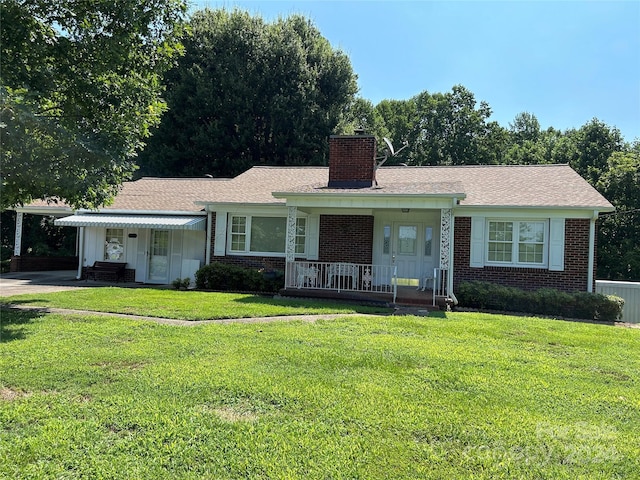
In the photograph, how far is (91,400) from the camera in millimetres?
4215

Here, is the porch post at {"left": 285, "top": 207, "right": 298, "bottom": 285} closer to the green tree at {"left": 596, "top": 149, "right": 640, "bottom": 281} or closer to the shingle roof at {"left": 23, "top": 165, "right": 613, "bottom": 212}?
the shingle roof at {"left": 23, "top": 165, "right": 613, "bottom": 212}

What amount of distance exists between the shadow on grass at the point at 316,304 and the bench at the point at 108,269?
22.7ft

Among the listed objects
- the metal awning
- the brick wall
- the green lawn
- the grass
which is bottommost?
the green lawn

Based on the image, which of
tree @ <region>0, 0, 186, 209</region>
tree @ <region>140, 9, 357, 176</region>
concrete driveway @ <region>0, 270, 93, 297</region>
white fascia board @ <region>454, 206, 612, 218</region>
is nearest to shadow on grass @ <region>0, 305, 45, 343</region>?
tree @ <region>0, 0, 186, 209</region>

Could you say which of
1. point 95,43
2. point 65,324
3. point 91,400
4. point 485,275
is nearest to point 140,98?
point 95,43

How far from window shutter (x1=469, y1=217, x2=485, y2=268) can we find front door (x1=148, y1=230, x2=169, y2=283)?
1064cm

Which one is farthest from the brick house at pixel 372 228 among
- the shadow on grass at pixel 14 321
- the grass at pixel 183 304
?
the shadow on grass at pixel 14 321

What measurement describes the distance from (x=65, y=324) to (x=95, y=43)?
17.7ft

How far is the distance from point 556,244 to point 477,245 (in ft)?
6.98

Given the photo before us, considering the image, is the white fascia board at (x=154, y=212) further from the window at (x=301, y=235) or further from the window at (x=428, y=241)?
the window at (x=428, y=241)

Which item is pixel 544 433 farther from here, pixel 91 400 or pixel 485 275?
pixel 485 275

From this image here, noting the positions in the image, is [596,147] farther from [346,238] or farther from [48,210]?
[48,210]

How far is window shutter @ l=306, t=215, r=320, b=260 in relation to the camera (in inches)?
567

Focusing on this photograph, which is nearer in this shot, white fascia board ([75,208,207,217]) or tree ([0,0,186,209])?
tree ([0,0,186,209])
